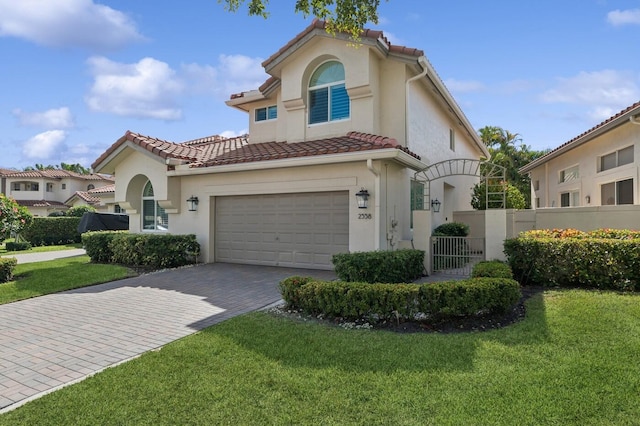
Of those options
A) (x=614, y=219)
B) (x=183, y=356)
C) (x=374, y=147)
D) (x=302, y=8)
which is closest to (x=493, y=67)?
(x=374, y=147)

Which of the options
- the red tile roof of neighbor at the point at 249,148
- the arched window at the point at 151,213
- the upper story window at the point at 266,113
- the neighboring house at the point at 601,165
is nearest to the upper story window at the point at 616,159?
the neighboring house at the point at 601,165

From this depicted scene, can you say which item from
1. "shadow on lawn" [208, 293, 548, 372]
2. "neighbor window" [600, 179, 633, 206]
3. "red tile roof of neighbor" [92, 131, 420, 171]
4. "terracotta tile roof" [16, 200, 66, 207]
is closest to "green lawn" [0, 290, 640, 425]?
"shadow on lawn" [208, 293, 548, 372]

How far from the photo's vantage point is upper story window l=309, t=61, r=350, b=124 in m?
13.7

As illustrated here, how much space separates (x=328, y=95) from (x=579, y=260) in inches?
371

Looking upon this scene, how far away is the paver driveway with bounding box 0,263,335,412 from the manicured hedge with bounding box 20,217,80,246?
809 inches

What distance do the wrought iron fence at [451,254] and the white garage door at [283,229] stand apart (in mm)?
2819

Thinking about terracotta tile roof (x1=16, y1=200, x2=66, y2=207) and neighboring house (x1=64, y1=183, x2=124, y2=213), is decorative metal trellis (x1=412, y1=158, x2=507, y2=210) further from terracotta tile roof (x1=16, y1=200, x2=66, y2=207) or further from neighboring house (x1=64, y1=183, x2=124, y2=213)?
terracotta tile roof (x1=16, y1=200, x2=66, y2=207)

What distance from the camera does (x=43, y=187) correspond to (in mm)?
52812

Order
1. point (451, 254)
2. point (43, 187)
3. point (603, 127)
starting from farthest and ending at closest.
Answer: point (43, 187) < point (603, 127) < point (451, 254)

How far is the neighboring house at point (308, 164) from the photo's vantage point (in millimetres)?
11914

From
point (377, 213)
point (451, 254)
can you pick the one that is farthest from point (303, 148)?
point (451, 254)

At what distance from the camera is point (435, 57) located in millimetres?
14258

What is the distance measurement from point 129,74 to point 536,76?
15280 millimetres

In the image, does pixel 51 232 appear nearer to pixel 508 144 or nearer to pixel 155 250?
pixel 155 250
